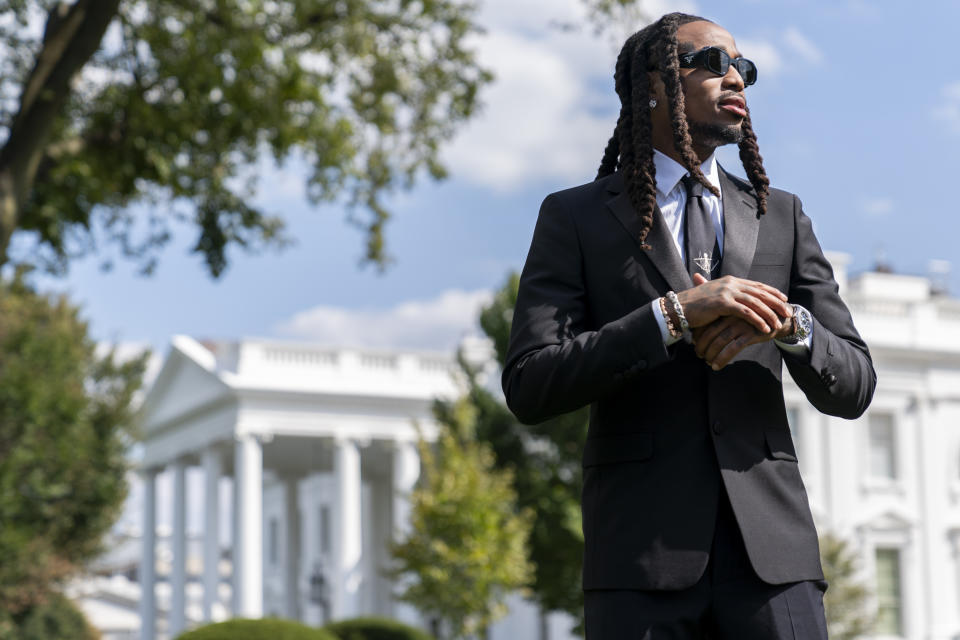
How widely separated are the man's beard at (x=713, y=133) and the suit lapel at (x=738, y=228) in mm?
143

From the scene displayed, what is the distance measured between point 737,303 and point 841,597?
2947 centimetres

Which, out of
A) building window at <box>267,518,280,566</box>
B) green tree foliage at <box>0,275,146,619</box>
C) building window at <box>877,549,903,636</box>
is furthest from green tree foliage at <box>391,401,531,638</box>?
Answer: building window at <box>267,518,280,566</box>

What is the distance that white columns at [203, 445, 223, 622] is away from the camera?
47062 mm

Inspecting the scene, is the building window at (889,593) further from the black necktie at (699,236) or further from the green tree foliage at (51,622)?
the black necktie at (699,236)

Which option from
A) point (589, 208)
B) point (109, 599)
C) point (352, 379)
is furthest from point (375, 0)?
point (109, 599)

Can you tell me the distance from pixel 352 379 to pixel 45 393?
604 inches

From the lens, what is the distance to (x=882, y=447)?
39156 millimetres

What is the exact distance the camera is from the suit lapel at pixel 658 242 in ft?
10.3

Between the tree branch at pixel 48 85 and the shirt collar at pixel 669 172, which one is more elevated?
the tree branch at pixel 48 85

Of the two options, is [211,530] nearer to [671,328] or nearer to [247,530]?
[247,530]

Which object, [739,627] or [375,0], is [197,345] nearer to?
[375,0]

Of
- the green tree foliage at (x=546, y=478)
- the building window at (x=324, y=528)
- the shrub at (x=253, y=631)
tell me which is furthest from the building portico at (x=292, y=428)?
the shrub at (x=253, y=631)

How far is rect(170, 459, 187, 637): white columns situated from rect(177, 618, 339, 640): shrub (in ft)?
124

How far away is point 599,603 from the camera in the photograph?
3.03 meters
